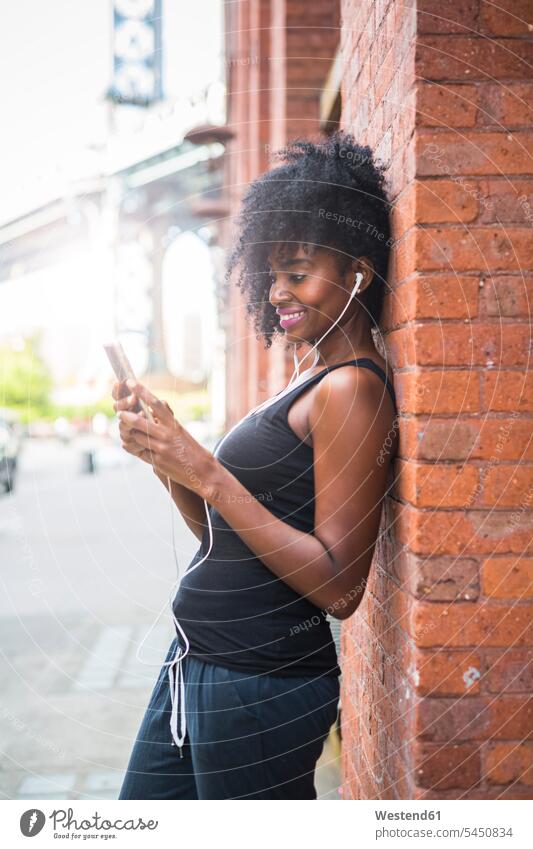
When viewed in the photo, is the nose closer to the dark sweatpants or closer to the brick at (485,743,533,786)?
the dark sweatpants

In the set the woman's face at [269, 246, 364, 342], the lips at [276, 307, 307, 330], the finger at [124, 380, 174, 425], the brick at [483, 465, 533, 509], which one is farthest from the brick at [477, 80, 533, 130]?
the finger at [124, 380, 174, 425]

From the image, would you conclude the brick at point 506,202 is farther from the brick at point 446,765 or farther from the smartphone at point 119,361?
the brick at point 446,765

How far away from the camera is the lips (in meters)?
1.59

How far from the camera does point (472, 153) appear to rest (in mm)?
1438

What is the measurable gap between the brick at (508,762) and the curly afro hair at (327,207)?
3.03ft

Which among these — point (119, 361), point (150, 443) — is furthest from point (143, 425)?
point (119, 361)

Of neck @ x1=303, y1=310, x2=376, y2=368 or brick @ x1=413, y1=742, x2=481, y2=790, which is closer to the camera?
brick @ x1=413, y1=742, x2=481, y2=790

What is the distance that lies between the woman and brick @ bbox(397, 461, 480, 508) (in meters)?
0.09

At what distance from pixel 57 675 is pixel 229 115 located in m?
8.76

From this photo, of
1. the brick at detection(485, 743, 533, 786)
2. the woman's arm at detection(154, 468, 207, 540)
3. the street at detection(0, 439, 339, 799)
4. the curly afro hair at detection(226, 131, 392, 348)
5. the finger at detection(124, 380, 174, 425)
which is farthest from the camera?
the street at detection(0, 439, 339, 799)

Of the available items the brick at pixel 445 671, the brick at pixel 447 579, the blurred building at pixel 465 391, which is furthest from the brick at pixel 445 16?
the brick at pixel 445 671

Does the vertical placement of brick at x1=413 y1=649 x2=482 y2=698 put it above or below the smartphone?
below

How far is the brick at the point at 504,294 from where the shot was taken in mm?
1453
